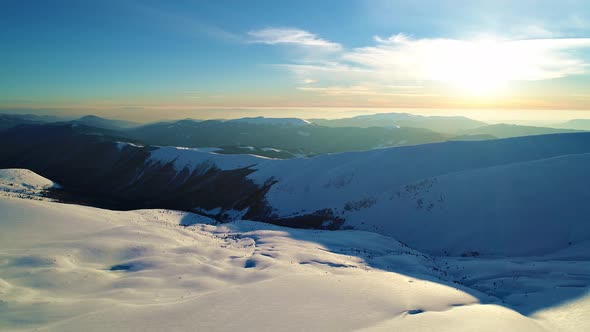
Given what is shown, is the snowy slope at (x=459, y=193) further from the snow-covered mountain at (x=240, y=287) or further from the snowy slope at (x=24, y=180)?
the snowy slope at (x=24, y=180)

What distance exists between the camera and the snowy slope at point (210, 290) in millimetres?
7129

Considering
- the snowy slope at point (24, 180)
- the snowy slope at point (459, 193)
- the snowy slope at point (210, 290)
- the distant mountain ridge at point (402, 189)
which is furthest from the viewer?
the snowy slope at point (24, 180)

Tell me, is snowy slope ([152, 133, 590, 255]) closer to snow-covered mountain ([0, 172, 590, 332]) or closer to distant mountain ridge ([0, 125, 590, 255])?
distant mountain ridge ([0, 125, 590, 255])

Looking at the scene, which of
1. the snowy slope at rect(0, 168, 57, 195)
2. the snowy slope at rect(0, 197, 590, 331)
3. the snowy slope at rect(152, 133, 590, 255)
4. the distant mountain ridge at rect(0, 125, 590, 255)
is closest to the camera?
the snowy slope at rect(0, 197, 590, 331)

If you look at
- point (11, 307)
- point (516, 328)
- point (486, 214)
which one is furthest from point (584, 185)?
point (11, 307)

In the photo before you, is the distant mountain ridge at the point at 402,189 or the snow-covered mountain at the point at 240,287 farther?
the distant mountain ridge at the point at 402,189

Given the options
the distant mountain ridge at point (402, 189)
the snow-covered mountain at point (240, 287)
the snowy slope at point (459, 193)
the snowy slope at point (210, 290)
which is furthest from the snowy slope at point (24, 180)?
the snowy slope at point (210, 290)

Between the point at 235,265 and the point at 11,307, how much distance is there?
718 cm

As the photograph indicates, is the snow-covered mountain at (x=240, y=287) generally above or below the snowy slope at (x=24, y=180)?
above

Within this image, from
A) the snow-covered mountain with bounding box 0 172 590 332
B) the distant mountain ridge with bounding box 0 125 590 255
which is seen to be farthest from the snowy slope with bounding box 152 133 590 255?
the snow-covered mountain with bounding box 0 172 590 332

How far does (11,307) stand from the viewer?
7641 millimetres

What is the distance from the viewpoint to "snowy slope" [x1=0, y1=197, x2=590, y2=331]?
7129 mm

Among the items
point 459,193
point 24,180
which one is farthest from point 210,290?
point 24,180

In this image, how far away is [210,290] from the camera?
374 inches
